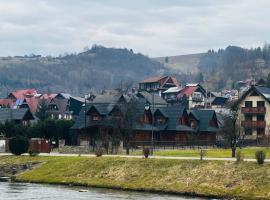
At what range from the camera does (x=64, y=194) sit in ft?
159

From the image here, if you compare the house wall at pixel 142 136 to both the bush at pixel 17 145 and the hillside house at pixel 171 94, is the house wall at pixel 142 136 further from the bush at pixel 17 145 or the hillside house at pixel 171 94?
the hillside house at pixel 171 94

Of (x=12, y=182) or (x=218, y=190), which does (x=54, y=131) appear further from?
(x=218, y=190)

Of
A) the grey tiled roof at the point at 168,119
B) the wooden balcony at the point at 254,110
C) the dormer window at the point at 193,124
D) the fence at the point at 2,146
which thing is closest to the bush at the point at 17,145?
the fence at the point at 2,146

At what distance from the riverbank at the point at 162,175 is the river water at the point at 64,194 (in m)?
2.22

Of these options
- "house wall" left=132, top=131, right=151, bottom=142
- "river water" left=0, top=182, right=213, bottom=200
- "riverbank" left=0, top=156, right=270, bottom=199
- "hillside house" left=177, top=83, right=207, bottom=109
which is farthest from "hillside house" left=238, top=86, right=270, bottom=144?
"hillside house" left=177, top=83, right=207, bottom=109

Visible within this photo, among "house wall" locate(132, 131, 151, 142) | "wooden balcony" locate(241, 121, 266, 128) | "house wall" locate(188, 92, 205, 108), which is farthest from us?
"house wall" locate(188, 92, 205, 108)

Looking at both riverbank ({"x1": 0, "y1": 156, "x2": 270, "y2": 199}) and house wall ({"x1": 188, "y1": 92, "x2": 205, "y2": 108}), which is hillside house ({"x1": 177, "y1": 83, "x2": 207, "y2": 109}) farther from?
riverbank ({"x1": 0, "y1": 156, "x2": 270, "y2": 199})

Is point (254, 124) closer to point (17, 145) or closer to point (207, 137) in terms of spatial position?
point (207, 137)

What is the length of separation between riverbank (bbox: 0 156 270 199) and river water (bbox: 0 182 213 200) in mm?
2223

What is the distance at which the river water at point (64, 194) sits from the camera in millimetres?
45969

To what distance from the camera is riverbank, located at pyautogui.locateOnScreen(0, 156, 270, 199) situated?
46.9 m

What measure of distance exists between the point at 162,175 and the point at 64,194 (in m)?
9.26

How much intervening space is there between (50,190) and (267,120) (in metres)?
68.2

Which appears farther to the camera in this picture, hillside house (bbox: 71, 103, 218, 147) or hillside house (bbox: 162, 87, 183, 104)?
hillside house (bbox: 162, 87, 183, 104)
